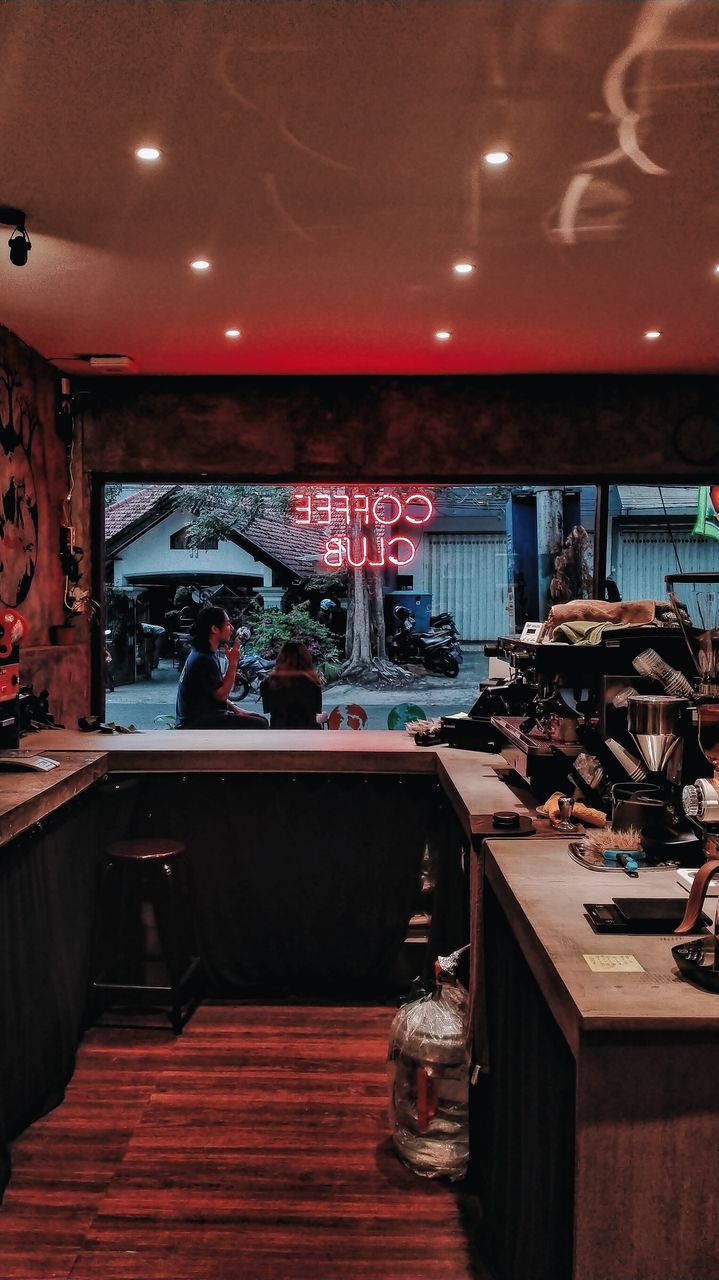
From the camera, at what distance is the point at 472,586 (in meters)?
6.10

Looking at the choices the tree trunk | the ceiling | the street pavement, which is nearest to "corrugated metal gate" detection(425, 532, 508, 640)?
the street pavement

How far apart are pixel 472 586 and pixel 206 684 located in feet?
6.08

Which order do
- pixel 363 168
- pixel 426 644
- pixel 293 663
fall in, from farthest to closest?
1. pixel 426 644
2. pixel 293 663
3. pixel 363 168

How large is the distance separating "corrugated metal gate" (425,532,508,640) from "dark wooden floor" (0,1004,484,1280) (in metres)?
2.88

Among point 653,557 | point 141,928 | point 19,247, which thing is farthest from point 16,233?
point 653,557

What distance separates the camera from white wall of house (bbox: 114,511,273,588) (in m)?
5.94

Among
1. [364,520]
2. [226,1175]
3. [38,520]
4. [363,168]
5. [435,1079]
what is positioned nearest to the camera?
[363,168]

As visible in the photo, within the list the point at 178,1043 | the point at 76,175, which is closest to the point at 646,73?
the point at 76,175

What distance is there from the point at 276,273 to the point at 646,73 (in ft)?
5.62

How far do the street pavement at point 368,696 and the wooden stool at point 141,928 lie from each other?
178 centimetres

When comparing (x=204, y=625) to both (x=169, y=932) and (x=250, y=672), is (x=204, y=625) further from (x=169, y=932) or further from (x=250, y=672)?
(x=169, y=932)

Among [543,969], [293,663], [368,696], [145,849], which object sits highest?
[293,663]

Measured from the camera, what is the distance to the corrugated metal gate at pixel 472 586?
6059 mm

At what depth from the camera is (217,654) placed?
548 centimetres
